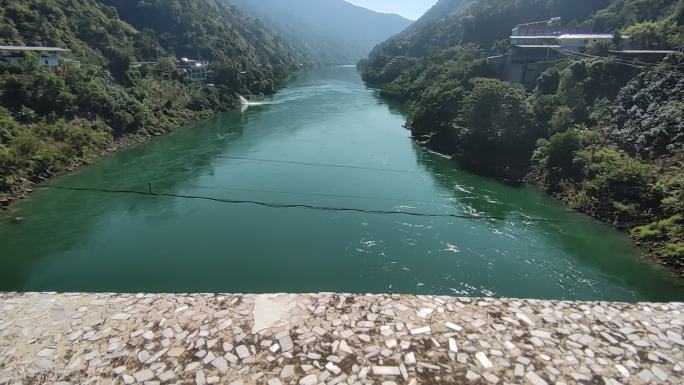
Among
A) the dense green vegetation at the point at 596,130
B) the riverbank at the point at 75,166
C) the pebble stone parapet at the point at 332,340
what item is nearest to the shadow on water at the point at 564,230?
the dense green vegetation at the point at 596,130

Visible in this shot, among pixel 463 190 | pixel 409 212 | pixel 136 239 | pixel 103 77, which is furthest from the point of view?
pixel 103 77

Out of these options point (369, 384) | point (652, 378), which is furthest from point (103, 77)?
point (652, 378)

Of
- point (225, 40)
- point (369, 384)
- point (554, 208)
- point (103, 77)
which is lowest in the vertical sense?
point (554, 208)

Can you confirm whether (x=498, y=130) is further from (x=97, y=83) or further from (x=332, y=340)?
(x=97, y=83)

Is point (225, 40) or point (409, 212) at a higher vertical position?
point (225, 40)

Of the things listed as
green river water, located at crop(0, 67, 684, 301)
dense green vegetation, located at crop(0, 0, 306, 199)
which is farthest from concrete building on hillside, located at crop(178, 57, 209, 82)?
green river water, located at crop(0, 67, 684, 301)

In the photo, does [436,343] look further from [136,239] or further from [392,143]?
[392,143]
